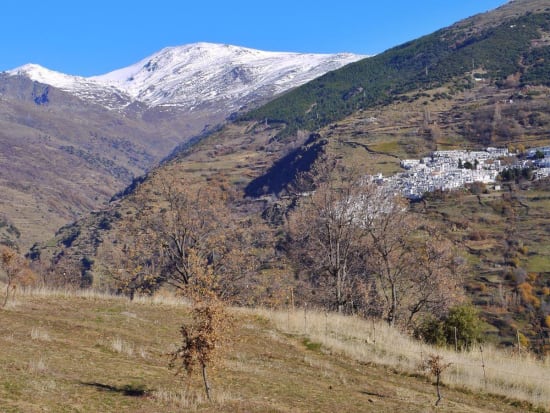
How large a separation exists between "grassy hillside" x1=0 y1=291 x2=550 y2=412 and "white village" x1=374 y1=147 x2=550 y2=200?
126137 mm

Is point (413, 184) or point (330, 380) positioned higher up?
point (413, 184)

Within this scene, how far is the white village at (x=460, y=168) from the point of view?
509 ft

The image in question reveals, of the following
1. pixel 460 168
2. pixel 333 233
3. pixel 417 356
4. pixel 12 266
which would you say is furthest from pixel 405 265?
pixel 460 168

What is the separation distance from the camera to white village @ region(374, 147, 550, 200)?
509 ft

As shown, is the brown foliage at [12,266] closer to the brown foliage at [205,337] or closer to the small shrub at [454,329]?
the brown foliage at [205,337]

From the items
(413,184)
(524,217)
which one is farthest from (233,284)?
(413,184)

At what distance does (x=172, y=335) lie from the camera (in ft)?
59.1

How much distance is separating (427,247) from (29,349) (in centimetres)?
2426

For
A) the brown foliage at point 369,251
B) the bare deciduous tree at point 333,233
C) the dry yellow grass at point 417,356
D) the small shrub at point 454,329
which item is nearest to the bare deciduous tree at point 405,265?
the brown foliage at point 369,251

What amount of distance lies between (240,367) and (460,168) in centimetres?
16605

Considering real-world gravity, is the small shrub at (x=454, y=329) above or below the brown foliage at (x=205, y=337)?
below

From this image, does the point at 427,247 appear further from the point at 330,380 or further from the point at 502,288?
the point at 502,288

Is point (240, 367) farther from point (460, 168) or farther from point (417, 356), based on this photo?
point (460, 168)

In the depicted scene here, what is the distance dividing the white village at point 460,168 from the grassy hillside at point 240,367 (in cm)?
12614
